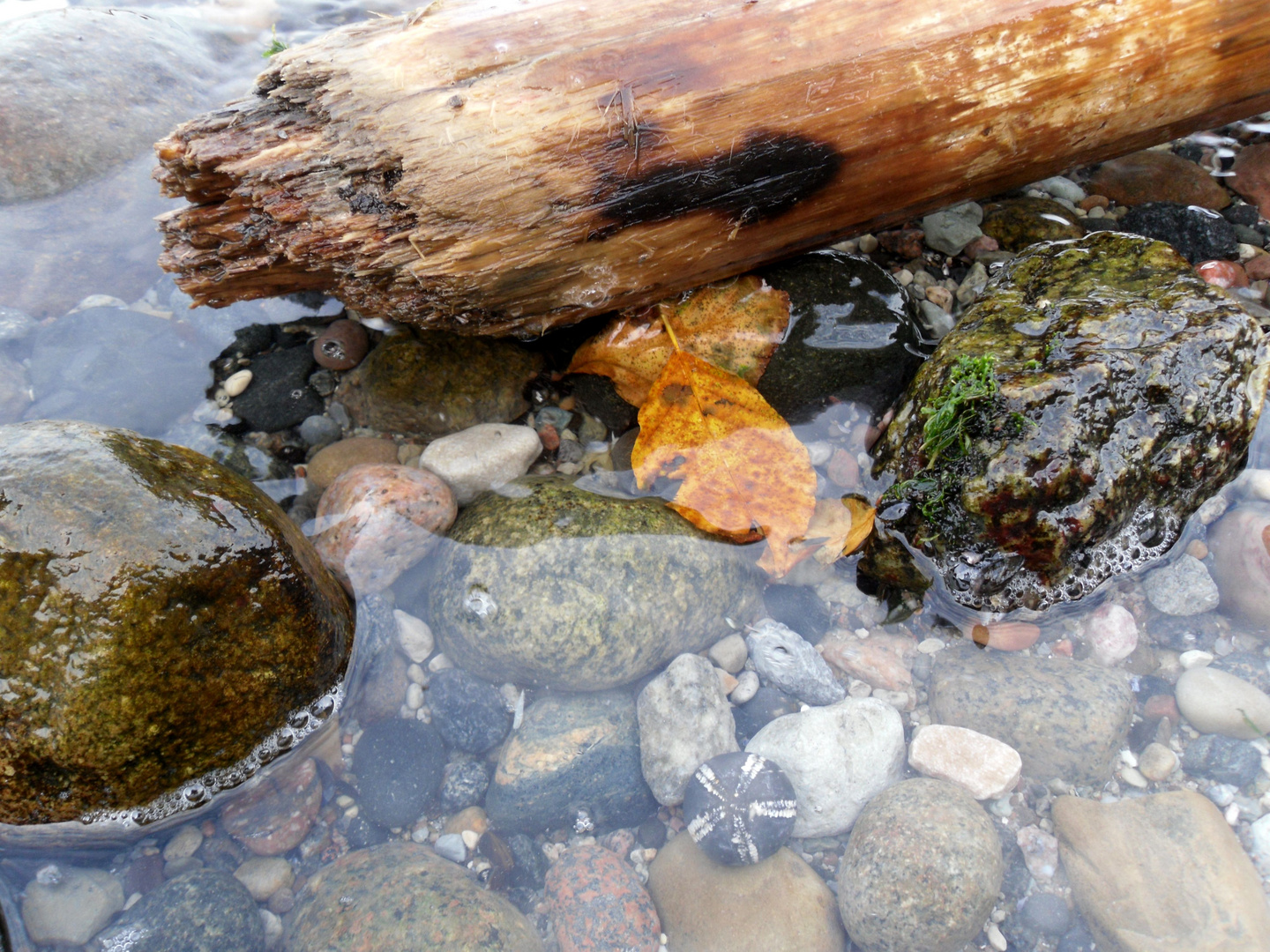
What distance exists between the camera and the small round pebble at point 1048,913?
2.84m

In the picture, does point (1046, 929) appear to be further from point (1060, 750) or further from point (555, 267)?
point (555, 267)

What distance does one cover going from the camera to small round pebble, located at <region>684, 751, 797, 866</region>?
295 cm

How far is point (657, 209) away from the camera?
2.95 meters

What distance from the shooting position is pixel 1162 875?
2846 mm

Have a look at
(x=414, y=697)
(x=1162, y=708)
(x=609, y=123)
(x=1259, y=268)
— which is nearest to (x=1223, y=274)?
(x=1259, y=268)

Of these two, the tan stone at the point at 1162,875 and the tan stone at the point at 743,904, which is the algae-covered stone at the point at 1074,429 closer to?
the tan stone at the point at 1162,875

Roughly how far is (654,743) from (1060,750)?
69.9 inches

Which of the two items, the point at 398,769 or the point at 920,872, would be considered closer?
the point at 920,872

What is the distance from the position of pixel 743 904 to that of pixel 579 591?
1463 millimetres

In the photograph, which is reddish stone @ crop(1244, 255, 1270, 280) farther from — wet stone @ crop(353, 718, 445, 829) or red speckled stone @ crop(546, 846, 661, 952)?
wet stone @ crop(353, 718, 445, 829)

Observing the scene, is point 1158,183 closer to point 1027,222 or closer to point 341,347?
point 1027,222

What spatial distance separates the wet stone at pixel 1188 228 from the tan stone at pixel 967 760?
3176mm

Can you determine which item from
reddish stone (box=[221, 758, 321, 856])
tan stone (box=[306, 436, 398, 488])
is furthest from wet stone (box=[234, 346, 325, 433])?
reddish stone (box=[221, 758, 321, 856])

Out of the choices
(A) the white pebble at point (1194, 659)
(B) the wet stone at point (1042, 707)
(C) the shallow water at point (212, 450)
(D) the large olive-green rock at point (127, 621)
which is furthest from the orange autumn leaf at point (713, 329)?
(A) the white pebble at point (1194, 659)
